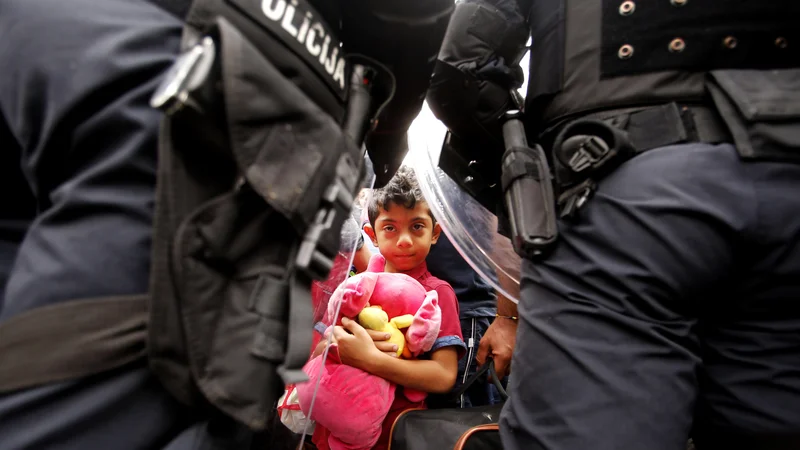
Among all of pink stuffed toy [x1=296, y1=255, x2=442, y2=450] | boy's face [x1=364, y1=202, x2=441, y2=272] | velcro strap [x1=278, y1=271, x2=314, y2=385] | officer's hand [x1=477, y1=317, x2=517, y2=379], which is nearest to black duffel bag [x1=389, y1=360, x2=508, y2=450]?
pink stuffed toy [x1=296, y1=255, x2=442, y2=450]

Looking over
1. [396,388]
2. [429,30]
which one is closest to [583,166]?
[429,30]

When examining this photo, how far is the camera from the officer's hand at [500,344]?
124 cm

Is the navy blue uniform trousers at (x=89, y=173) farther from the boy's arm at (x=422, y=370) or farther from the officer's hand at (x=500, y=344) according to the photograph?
the officer's hand at (x=500, y=344)

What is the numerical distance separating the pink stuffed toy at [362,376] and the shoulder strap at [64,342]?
56cm

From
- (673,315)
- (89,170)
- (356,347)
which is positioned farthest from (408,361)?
(89,170)

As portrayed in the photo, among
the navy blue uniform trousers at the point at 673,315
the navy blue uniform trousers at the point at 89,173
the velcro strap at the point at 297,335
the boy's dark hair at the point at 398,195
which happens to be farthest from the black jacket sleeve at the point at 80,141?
the boy's dark hair at the point at 398,195

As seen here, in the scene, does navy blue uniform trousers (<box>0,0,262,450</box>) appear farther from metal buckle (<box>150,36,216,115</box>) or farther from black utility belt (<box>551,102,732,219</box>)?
black utility belt (<box>551,102,732,219</box>)

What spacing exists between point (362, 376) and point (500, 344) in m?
0.42

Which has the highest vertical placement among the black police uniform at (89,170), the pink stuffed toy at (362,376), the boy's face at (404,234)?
the black police uniform at (89,170)

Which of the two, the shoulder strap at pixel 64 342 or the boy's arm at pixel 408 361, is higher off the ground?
the shoulder strap at pixel 64 342

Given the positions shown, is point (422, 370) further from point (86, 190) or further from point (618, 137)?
point (86, 190)

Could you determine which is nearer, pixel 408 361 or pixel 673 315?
pixel 673 315

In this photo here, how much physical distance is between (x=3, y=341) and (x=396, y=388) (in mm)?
963

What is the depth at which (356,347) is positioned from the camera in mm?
1073
